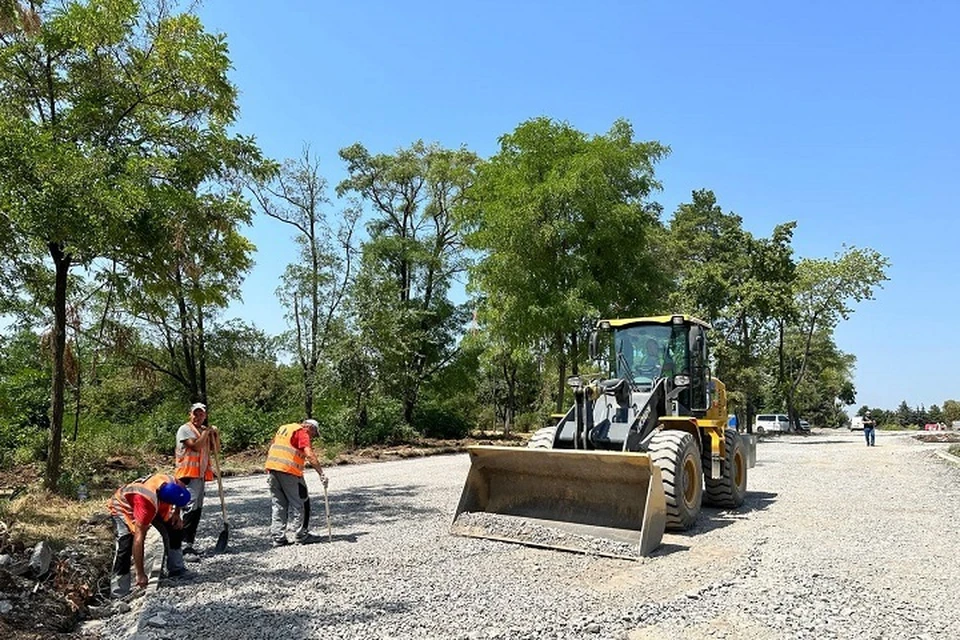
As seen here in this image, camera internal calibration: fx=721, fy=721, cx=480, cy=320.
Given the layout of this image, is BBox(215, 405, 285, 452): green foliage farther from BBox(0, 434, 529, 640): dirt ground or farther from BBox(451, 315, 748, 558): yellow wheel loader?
BBox(451, 315, 748, 558): yellow wheel loader

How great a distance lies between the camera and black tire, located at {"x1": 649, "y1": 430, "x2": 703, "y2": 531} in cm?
799

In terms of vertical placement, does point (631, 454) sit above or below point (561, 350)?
below

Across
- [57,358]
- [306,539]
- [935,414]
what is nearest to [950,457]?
[306,539]

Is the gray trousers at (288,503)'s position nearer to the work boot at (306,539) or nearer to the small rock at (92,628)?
the work boot at (306,539)

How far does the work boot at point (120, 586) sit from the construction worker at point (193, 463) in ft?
4.28

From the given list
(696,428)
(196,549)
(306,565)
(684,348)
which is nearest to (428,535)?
(306,565)

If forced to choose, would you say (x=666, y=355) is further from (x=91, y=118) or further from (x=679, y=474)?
(x=91, y=118)

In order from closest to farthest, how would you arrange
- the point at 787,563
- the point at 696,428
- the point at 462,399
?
1. the point at 787,563
2. the point at 696,428
3. the point at 462,399

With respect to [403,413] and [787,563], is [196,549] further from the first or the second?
[403,413]

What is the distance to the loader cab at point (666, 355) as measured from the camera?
10.1m

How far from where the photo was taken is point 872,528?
883 cm

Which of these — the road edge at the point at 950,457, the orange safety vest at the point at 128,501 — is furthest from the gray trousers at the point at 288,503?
the road edge at the point at 950,457

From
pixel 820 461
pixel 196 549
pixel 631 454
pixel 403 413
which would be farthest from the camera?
pixel 403 413

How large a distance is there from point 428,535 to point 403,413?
794 inches
